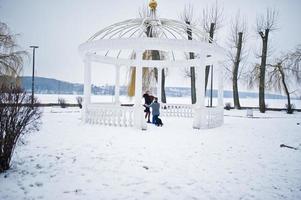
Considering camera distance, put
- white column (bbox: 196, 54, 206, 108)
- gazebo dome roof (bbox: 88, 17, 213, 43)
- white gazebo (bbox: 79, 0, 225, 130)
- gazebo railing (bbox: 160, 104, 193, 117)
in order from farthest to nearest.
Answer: gazebo railing (bbox: 160, 104, 193, 117) → gazebo dome roof (bbox: 88, 17, 213, 43) → white column (bbox: 196, 54, 206, 108) → white gazebo (bbox: 79, 0, 225, 130)

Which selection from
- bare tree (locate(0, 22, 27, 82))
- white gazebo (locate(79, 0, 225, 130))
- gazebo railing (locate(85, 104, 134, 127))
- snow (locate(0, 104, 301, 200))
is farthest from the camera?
bare tree (locate(0, 22, 27, 82))

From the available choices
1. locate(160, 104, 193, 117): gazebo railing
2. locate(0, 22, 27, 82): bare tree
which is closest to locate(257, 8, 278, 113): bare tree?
locate(160, 104, 193, 117): gazebo railing

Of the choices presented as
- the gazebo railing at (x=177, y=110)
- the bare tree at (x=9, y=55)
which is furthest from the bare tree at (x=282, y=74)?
the bare tree at (x=9, y=55)

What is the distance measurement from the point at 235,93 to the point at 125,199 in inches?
1073

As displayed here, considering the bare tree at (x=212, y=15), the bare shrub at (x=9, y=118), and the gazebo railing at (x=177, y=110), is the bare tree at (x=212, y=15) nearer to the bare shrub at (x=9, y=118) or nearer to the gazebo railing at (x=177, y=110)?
the gazebo railing at (x=177, y=110)

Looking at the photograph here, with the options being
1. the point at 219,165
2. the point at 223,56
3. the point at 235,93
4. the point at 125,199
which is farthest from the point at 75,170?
the point at 235,93

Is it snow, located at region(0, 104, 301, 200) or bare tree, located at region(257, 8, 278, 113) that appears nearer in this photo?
snow, located at region(0, 104, 301, 200)

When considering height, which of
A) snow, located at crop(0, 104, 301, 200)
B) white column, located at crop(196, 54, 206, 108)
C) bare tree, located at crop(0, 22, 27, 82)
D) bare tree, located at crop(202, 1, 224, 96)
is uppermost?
bare tree, located at crop(202, 1, 224, 96)

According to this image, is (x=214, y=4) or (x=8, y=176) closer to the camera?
(x=8, y=176)

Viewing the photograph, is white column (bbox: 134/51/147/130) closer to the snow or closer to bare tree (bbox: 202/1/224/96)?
the snow

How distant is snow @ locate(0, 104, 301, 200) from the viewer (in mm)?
4340

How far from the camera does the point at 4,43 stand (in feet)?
54.7

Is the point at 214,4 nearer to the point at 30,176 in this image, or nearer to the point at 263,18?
the point at 263,18

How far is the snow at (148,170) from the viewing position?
4.34m
